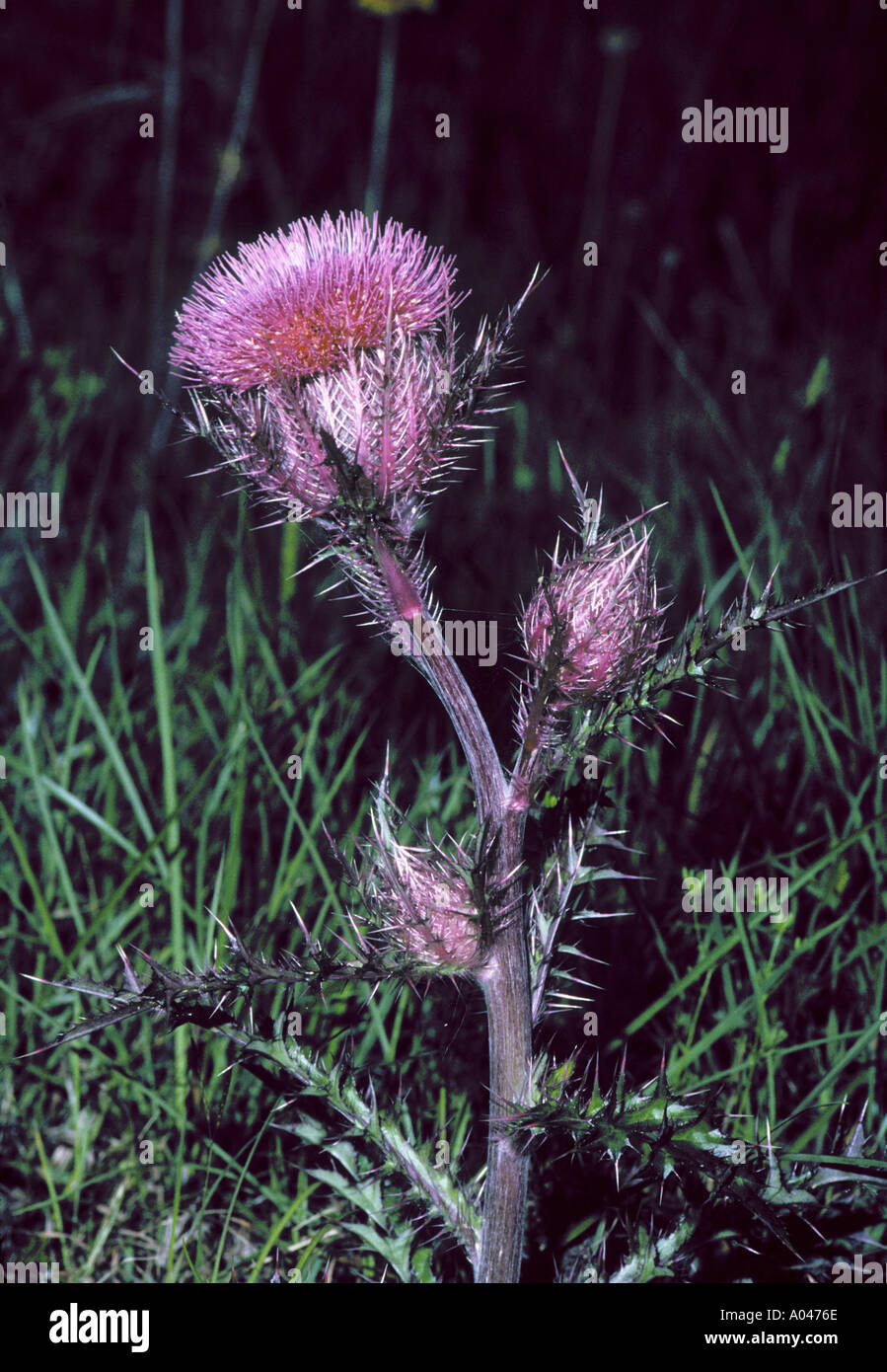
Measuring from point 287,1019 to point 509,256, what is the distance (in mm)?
4447

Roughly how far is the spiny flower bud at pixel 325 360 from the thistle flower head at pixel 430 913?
0.40m

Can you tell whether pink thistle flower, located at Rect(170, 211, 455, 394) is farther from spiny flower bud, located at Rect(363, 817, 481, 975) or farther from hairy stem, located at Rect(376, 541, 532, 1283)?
spiny flower bud, located at Rect(363, 817, 481, 975)

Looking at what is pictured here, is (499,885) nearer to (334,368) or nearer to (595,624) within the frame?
(595,624)

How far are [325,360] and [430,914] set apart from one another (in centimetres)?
61

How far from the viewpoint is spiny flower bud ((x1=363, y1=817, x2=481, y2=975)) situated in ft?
4.22

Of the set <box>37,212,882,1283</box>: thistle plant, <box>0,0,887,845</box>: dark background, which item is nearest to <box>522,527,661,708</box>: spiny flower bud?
<box>37,212,882,1283</box>: thistle plant

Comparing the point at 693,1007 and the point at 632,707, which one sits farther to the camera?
the point at 693,1007

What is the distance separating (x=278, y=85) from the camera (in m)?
6.71

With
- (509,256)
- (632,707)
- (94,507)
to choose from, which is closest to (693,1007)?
(632,707)

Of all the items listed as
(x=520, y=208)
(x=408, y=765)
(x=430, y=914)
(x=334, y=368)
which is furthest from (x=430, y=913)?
(x=520, y=208)

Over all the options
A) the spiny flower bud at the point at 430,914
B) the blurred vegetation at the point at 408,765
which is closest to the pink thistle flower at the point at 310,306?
the blurred vegetation at the point at 408,765

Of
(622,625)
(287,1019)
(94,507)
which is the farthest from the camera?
(94,507)

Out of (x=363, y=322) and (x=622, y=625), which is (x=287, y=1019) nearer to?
(x=622, y=625)

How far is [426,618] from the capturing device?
4.29 feet
